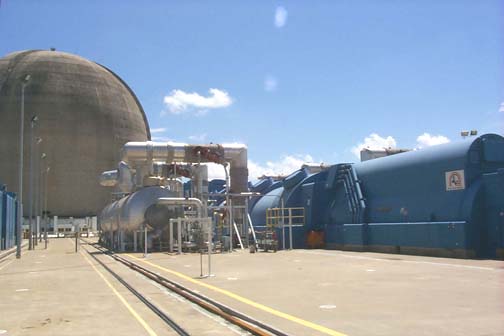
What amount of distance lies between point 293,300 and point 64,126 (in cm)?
8719

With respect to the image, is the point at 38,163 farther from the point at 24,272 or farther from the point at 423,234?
the point at 423,234

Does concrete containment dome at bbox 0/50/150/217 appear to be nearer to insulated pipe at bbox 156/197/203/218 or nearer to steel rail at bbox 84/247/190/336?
insulated pipe at bbox 156/197/203/218

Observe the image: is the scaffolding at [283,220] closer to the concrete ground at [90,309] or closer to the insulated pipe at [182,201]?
the insulated pipe at [182,201]

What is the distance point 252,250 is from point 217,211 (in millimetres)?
9660

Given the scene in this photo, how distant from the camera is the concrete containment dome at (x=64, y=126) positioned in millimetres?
90500

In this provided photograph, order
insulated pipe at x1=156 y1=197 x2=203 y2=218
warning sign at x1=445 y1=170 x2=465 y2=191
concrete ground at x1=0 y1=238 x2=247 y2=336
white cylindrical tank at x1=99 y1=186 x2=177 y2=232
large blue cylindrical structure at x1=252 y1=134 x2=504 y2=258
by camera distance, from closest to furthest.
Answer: concrete ground at x1=0 y1=238 x2=247 y2=336, large blue cylindrical structure at x1=252 y1=134 x2=504 y2=258, warning sign at x1=445 y1=170 x2=465 y2=191, insulated pipe at x1=156 y1=197 x2=203 y2=218, white cylindrical tank at x1=99 y1=186 x2=177 y2=232

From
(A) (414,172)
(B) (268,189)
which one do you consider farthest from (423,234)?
(B) (268,189)

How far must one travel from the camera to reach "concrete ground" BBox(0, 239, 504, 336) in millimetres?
9117

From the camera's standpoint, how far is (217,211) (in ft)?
127

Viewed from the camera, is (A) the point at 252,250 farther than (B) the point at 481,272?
Yes

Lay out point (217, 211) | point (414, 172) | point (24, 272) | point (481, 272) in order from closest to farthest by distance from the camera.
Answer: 1. point (481, 272)
2. point (24, 272)
3. point (414, 172)
4. point (217, 211)

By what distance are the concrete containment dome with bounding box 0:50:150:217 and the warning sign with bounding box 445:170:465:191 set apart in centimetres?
7946

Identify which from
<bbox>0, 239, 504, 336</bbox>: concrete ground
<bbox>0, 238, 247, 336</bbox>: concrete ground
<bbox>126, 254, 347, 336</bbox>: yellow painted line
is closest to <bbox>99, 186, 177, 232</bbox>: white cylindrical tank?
<bbox>0, 239, 504, 336</bbox>: concrete ground

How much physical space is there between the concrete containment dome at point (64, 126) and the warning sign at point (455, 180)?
261ft
